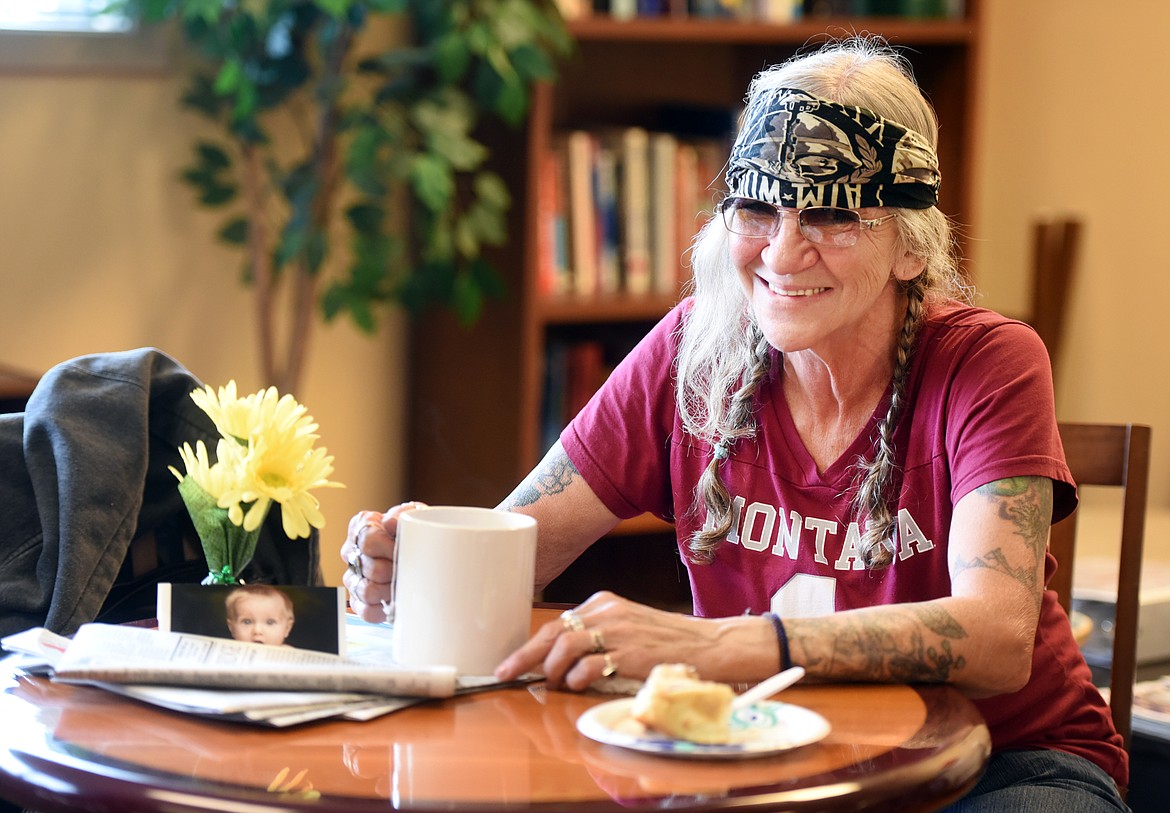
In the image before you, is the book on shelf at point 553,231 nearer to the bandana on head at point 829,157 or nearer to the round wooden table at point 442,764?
the bandana on head at point 829,157

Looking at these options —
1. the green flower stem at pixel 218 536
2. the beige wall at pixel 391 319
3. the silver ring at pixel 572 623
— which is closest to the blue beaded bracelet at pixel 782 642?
the silver ring at pixel 572 623

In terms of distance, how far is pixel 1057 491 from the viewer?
1.28m

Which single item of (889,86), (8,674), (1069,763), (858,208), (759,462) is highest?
(889,86)

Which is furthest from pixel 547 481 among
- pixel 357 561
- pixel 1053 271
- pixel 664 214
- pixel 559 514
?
pixel 1053 271

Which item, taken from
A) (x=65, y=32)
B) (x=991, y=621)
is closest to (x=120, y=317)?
(x=65, y=32)

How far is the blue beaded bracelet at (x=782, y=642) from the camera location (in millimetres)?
1033

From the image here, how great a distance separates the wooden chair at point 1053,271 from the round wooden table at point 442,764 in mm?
2556

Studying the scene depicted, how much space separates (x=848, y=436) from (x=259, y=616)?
0.63 meters

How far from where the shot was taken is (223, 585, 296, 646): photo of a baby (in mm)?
1041

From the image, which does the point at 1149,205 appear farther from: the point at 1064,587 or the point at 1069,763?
the point at 1069,763

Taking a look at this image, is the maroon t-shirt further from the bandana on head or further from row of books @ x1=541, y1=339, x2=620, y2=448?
row of books @ x1=541, y1=339, x2=620, y2=448

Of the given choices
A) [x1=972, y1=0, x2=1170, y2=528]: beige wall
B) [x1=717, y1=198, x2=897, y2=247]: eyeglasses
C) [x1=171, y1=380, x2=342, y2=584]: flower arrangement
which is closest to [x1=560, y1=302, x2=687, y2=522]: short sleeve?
[x1=717, y1=198, x2=897, y2=247]: eyeglasses

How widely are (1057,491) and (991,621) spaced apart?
217 millimetres

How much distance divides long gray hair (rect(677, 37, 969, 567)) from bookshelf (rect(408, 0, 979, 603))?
45.2 inches
